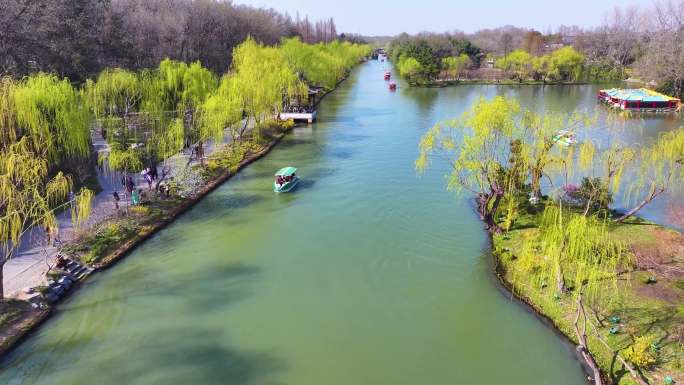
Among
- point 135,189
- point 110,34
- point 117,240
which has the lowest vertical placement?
point 117,240

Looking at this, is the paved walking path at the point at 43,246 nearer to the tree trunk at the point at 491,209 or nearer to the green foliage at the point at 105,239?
the green foliage at the point at 105,239

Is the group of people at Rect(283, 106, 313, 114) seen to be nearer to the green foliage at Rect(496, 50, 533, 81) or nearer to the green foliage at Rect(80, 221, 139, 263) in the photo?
the green foliage at Rect(80, 221, 139, 263)

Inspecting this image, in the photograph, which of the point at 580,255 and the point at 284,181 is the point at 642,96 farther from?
the point at 580,255

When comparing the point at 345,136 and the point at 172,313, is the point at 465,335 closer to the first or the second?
the point at 172,313

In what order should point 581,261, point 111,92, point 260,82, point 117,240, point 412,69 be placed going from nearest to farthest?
point 581,261, point 117,240, point 111,92, point 260,82, point 412,69

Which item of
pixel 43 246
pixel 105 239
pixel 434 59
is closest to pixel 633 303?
pixel 105 239

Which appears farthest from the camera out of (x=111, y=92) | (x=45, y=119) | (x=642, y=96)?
(x=642, y=96)
